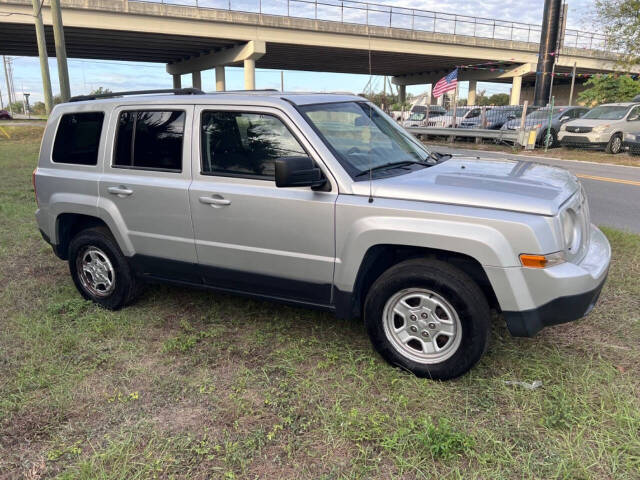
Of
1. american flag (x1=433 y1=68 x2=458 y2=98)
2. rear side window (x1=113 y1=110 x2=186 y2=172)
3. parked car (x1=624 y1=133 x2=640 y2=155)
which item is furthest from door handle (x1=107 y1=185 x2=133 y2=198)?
american flag (x1=433 y1=68 x2=458 y2=98)

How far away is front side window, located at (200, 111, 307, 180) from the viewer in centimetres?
372

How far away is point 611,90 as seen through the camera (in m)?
32.9

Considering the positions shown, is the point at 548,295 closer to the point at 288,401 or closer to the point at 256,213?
the point at 288,401

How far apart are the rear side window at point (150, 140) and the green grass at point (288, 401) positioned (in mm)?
1339

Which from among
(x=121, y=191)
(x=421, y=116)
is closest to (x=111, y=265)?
(x=121, y=191)

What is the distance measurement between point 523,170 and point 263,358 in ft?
7.78

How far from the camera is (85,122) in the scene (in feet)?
15.1

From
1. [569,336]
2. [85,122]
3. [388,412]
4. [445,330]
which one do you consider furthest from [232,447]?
[85,122]

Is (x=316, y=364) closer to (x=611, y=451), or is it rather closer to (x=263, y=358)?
(x=263, y=358)

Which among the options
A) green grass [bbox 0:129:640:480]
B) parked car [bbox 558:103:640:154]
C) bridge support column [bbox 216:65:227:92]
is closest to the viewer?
green grass [bbox 0:129:640:480]

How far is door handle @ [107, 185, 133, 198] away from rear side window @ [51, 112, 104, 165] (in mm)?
350

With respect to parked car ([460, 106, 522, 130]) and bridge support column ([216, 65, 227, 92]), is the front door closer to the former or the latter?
parked car ([460, 106, 522, 130])

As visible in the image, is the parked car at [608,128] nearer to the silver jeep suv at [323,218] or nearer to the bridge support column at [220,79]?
the silver jeep suv at [323,218]

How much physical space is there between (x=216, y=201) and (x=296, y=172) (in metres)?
0.86
